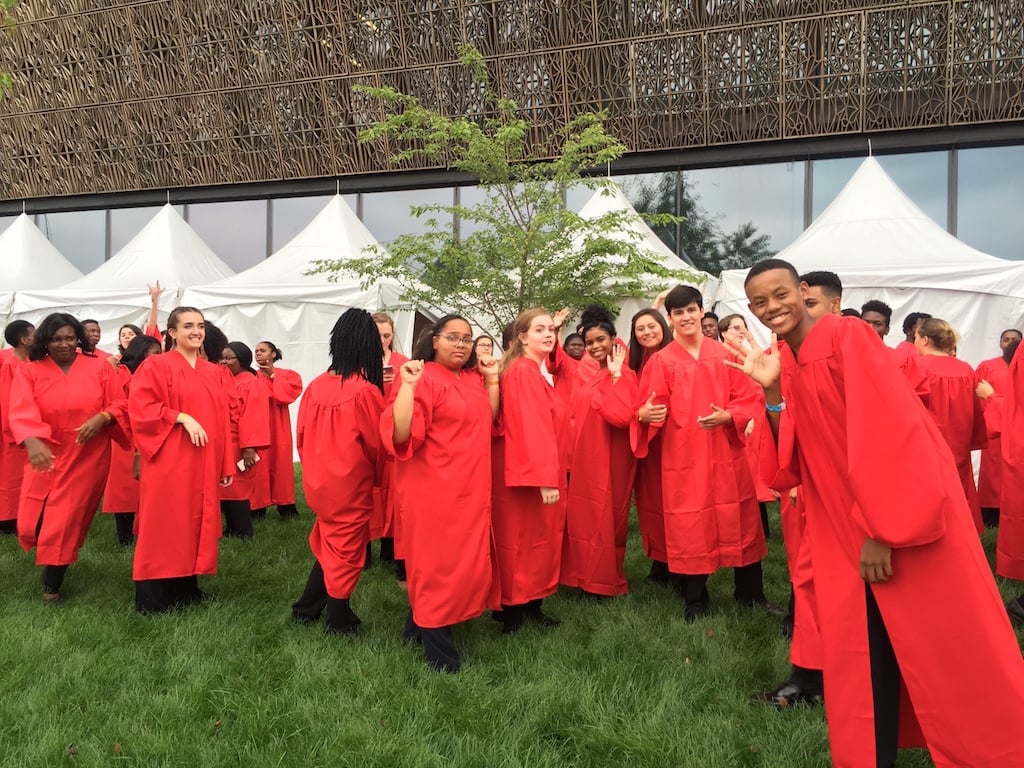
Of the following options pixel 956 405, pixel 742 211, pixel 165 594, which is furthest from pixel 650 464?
pixel 742 211

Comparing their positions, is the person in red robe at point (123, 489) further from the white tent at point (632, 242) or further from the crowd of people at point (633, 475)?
the white tent at point (632, 242)

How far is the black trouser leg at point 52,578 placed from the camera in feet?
16.4

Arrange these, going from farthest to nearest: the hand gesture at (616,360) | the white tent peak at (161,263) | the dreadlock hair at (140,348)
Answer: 1. the white tent peak at (161,263)
2. the dreadlock hair at (140,348)
3. the hand gesture at (616,360)

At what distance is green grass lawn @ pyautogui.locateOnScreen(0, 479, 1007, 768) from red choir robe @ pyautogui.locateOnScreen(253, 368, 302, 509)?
2585 millimetres

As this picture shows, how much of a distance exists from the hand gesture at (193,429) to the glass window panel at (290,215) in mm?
11911

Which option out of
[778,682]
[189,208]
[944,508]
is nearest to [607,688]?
[778,682]

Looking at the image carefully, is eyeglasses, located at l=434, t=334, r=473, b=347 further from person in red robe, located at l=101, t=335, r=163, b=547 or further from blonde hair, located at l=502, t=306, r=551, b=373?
person in red robe, located at l=101, t=335, r=163, b=547

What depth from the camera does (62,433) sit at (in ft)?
16.5

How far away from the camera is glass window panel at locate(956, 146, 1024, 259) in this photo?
12141 millimetres

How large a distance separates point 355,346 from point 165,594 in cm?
214

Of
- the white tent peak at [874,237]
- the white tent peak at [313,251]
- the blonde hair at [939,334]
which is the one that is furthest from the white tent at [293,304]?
the blonde hair at [939,334]

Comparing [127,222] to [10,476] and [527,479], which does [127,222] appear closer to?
[10,476]

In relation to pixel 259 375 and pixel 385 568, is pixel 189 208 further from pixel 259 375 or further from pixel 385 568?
pixel 385 568

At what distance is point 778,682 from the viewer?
3.58 m
